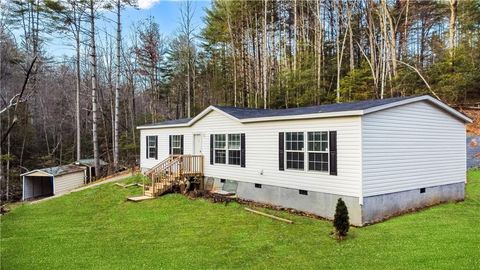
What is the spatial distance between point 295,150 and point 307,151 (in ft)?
1.68

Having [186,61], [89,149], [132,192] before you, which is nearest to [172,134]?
[132,192]

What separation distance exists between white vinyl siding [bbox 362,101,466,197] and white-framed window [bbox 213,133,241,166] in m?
5.15

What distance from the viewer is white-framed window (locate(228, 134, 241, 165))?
42.3ft

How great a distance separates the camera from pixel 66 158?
28469 mm

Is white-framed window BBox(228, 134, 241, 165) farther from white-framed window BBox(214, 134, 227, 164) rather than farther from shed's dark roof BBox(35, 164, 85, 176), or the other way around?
shed's dark roof BBox(35, 164, 85, 176)

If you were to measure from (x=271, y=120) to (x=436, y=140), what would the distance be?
5.29 meters

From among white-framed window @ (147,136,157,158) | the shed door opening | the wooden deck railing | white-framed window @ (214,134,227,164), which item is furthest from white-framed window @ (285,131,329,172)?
the shed door opening

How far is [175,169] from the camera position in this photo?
14258 mm

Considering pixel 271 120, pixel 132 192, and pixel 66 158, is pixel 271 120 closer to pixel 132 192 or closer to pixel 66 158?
pixel 132 192

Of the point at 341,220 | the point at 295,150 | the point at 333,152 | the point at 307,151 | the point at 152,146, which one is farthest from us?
the point at 152,146

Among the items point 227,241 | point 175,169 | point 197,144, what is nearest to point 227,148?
point 197,144

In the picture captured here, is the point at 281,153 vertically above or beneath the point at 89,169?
above

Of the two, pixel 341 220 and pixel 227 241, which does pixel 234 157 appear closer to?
pixel 227 241

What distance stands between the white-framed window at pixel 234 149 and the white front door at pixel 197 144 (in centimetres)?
201
